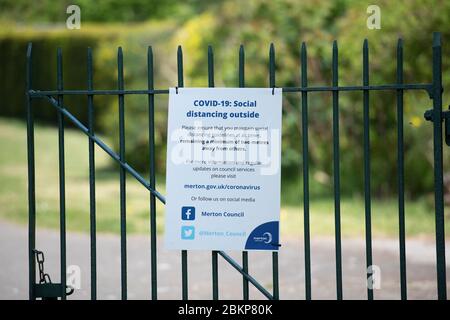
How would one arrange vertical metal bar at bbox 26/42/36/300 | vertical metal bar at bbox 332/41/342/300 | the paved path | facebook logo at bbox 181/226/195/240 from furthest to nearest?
the paved path → vertical metal bar at bbox 26/42/36/300 → facebook logo at bbox 181/226/195/240 → vertical metal bar at bbox 332/41/342/300

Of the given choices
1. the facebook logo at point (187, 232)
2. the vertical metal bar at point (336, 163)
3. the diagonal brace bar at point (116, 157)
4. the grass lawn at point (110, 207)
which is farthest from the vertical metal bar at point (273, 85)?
the grass lawn at point (110, 207)

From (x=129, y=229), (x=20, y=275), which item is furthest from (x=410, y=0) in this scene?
(x=20, y=275)

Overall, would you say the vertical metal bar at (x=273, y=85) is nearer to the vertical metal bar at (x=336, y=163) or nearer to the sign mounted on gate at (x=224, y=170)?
the sign mounted on gate at (x=224, y=170)

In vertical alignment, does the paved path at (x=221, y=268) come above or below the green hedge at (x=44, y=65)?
below

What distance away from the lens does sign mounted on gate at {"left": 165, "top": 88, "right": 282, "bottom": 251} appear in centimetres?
499

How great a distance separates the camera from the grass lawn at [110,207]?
11.5 metres

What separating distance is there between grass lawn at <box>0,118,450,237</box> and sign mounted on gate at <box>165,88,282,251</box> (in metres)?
6.11

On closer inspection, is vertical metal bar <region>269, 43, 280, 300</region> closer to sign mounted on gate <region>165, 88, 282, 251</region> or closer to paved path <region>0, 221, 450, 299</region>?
sign mounted on gate <region>165, 88, 282, 251</region>

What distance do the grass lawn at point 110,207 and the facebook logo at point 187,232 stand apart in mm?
6181

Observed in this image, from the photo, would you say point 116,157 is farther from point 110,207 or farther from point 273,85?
point 110,207

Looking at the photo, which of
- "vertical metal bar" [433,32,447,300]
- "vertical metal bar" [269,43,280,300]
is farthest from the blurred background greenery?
"vertical metal bar" [269,43,280,300]

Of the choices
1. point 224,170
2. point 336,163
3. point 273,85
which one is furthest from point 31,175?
point 336,163

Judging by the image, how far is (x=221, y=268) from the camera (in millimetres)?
9375
